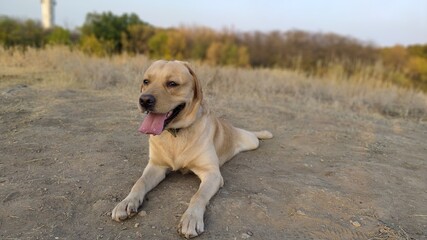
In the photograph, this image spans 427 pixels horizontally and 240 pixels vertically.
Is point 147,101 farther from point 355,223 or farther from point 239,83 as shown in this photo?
point 239,83

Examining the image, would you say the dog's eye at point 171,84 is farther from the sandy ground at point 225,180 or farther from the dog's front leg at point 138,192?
the sandy ground at point 225,180

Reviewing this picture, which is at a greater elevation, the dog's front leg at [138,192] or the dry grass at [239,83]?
the dry grass at [239,83]

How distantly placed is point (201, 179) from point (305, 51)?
18369 mm

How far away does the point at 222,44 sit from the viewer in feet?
65.7

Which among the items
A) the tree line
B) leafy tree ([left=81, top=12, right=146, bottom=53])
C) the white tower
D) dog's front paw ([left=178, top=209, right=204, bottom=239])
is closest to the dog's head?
dog's front paw ([left=178, top=209, right=204, bottom=239])

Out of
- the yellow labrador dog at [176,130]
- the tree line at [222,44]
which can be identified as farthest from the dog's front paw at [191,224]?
the tree line at [222,44]

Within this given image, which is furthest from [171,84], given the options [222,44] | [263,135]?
[222,44]

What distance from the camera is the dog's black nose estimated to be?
2.71 meters

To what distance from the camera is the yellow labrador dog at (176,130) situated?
2.79 m

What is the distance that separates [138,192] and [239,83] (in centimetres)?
648

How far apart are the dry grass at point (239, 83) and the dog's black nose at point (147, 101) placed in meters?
3.74

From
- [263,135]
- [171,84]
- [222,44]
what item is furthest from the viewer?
[222,44]

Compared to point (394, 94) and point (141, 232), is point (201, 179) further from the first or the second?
point (394, 94)

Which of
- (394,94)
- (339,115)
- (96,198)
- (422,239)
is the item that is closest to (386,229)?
(422,239)
